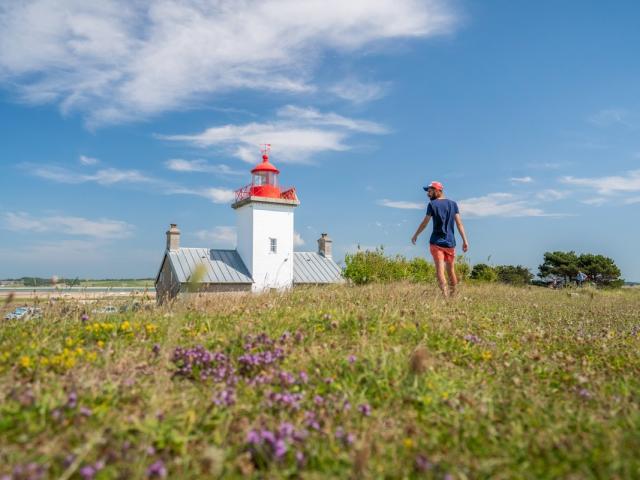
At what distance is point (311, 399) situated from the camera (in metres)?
3.98

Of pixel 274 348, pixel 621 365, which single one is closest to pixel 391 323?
pixel 274 348

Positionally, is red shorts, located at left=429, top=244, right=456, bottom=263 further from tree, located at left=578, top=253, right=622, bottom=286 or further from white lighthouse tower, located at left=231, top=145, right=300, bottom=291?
tree, located at left=578, top=253, right=622, bottom=286

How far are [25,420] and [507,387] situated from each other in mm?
3909

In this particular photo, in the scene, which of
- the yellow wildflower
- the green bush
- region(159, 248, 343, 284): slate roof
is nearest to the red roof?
region(159, 248, 343, 284): slate roof

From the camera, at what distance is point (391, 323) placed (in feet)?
18.9

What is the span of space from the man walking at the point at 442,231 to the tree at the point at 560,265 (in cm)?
3649

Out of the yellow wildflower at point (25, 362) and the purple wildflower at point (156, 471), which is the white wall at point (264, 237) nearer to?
the yellow wildflower at point (25, 362)

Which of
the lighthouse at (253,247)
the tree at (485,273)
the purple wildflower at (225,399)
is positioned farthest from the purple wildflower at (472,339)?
the lighthouse at (253,247)

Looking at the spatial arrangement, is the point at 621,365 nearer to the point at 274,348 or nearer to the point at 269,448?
the point at 274,348

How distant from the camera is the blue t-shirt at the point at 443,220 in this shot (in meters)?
10.4

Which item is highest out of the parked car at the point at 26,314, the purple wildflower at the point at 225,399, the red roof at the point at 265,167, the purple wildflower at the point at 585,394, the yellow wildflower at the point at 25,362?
the red roof at the point at 265,167

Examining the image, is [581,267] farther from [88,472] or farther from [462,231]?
[88,472]

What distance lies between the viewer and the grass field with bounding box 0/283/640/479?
3025mm

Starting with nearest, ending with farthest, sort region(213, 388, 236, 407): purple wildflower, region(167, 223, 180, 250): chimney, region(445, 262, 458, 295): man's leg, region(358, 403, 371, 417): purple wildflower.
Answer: region(358, 403, 371, 417): purple wildflower < region(213, 388, 236, 407): purple wildflower < region(445, 262, 458, 295): man's leg < region(167, 223, 180, 250): chimney
